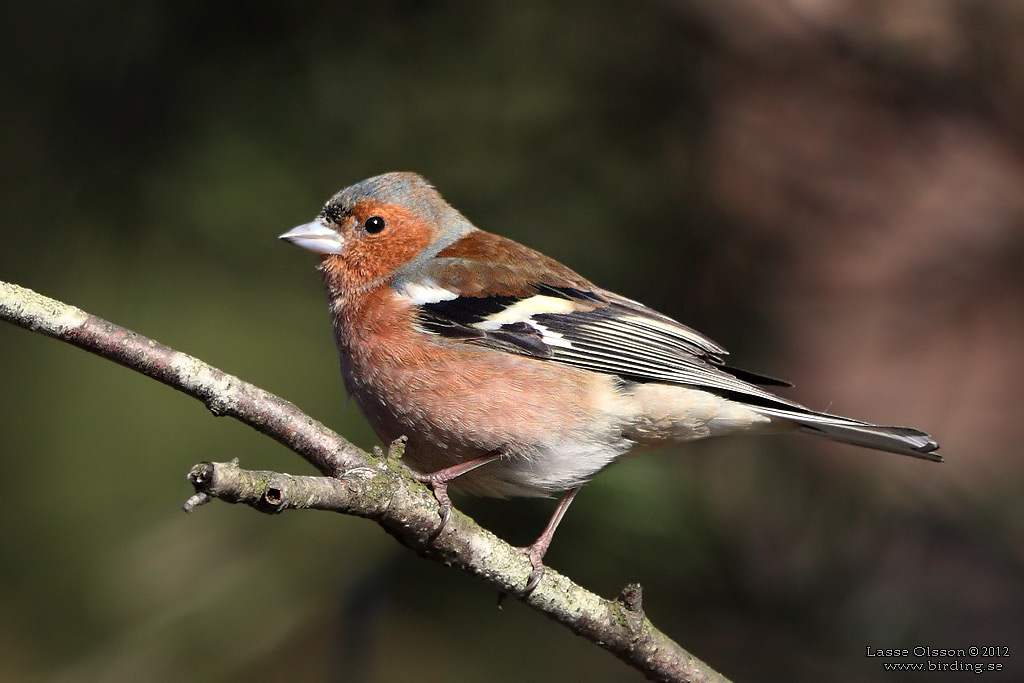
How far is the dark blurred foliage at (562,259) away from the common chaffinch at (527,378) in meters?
0.38

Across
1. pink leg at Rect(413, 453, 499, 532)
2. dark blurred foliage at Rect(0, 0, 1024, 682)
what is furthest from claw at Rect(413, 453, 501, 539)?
dark blurred foliage at Rect(0, 0, 1024, 682)

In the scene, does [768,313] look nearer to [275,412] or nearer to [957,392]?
[957,392]

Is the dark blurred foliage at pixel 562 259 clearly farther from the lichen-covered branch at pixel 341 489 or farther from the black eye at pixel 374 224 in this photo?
the lichen-covered branch at pixel 341 489

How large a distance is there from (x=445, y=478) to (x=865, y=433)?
1.49 metres

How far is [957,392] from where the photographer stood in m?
5.70

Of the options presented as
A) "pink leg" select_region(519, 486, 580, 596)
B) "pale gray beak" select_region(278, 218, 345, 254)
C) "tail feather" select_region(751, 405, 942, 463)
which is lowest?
"pink leg" select_region(519, 486, 580, 596)

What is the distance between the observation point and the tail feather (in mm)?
3357

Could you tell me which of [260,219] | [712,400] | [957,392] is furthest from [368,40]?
[957,392]

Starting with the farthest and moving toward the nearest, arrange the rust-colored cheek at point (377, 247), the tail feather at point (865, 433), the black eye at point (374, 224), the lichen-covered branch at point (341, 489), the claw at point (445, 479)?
the black eye at point (374, 224) < the rust-colored cheek at point (377, 247) < the tail feather at point (865, 433) < the claw at point (445, 479) < the lichen-covered branch at point (341, 489)

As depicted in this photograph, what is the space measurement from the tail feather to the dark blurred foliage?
339mm

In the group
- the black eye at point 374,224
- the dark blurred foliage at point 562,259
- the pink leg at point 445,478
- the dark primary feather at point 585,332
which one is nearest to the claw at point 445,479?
the pink leg at point 445,478

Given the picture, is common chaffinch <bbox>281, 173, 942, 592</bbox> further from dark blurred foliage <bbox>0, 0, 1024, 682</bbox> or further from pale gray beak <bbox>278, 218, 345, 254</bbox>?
dark blurred foliage <bbox>0, 0, 1024, 682</bbox>

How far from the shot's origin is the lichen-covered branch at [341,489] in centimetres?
221

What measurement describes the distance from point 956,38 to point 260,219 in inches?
138
